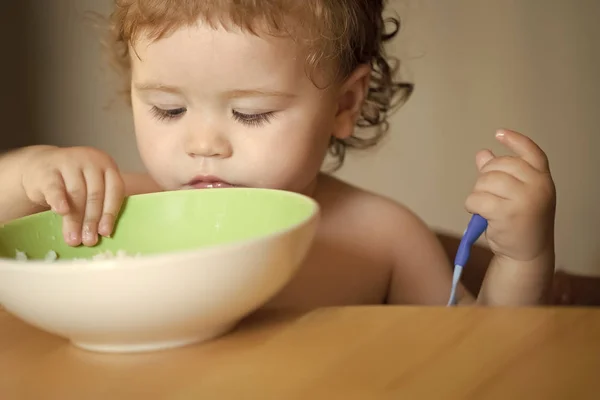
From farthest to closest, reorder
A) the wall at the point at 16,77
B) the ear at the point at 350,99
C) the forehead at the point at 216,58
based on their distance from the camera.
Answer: the wall at the point at 16,77, the ear at the point at 350,99, the forehead at the point at 216,58

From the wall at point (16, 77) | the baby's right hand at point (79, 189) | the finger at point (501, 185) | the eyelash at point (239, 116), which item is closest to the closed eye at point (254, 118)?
the eyelash at point (239, 116)

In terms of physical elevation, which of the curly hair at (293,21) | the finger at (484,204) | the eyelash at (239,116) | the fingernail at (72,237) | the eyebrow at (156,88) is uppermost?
the curly hair at (293,21)

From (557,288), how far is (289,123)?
604 millimetres

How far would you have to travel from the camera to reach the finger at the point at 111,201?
0.67 metres

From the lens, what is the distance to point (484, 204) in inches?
28.7

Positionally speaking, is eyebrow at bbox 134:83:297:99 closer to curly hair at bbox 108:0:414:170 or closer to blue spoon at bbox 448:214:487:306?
curly hair at bbox 108:0:414:170

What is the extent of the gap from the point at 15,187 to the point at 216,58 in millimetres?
306

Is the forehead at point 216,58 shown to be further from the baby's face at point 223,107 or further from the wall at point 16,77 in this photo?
the wall at point 16,77

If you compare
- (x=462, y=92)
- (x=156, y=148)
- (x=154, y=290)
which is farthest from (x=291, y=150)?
(x=462, y=92)

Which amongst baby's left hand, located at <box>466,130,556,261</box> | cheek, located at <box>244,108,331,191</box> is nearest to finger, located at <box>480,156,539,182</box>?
baby's left hand, located at <box>466,130,556,261</box>

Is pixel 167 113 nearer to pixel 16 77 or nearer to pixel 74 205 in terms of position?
pixel 74 205

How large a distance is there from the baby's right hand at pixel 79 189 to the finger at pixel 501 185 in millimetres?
381

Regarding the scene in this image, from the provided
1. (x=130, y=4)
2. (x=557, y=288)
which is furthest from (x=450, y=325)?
(x=557, y=288)

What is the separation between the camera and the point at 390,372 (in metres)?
0.41
